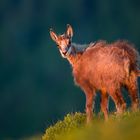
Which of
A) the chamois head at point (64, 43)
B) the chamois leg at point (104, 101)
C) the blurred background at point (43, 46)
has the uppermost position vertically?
the blurred background at point (43, 46)

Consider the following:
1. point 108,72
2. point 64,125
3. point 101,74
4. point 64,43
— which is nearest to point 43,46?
point 64,43

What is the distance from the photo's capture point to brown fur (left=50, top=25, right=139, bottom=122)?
76.4 ft

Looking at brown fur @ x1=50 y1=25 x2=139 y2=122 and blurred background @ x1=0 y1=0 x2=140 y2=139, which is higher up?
blurred background @ x1=0 y1=0 x2=140 y2=139

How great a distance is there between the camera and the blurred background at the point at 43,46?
87.2 m

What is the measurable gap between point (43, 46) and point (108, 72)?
84.8 meters

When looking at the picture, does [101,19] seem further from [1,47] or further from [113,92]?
[113,92]

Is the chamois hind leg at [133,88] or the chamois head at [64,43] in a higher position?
the chamois head at [64,43]

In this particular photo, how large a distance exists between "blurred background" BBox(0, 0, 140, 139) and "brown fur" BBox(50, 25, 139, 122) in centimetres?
4604

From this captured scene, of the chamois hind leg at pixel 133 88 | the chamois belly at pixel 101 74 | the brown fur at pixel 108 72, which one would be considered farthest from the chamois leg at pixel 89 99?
the chamois hind leg at pixel 133 88

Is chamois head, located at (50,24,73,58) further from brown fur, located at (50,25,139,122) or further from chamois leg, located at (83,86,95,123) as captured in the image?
chamois leg, located at (83,86,95,123)

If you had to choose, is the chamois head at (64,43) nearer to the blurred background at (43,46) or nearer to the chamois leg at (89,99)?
the chamois leg at (89,99)

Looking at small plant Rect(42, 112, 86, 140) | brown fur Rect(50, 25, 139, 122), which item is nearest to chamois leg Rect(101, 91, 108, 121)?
brown fur Rect(50, 25, 139, 122)

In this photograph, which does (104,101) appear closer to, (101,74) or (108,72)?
(101,74)

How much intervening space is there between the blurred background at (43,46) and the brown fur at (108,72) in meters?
46.0
